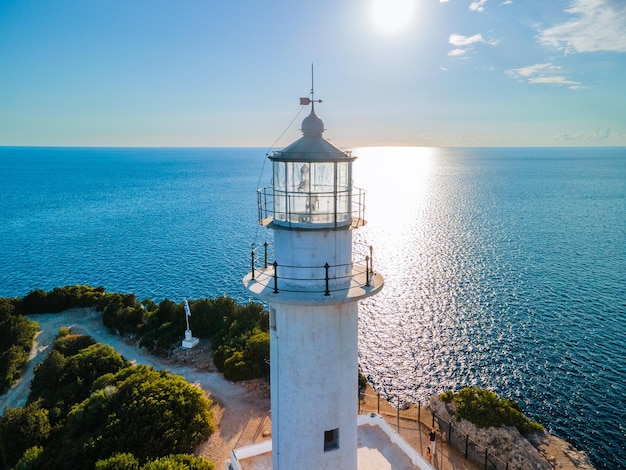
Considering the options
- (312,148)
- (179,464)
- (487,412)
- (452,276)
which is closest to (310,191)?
(312,148)

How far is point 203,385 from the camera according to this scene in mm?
20484

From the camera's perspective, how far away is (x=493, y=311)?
3684cm

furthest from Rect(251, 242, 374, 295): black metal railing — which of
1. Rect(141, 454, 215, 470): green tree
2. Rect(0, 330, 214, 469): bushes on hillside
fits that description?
A: Rect(0, 330, 214, 469): bushes on hillside

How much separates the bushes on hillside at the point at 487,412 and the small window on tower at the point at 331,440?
1129 centimetres

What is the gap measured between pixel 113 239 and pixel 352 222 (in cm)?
6407

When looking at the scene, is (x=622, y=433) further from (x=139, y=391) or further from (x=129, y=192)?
(x=129, y=192)

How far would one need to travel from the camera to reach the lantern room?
7998 millimetres

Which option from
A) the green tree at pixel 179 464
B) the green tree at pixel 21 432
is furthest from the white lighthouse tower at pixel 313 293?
the green tree at pixel 21 432

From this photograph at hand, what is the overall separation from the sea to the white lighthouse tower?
1902 centimetres

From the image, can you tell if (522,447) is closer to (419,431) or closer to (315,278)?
(419,431)

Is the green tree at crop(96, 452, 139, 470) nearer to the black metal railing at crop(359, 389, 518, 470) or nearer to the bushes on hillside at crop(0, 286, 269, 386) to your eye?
the bushes on hillside at crop(0, 286, 269, 386)

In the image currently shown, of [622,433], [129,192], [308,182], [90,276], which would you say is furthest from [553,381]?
[129,192]

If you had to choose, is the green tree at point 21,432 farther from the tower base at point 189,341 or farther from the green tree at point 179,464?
the tower base at point 189,341

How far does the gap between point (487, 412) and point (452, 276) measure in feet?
93.7
